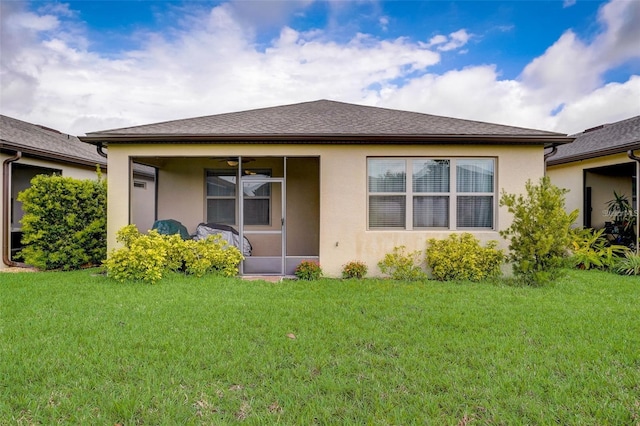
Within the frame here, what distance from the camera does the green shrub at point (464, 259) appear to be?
7.24 m

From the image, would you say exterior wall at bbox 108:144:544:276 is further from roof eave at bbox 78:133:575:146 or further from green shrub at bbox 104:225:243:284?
green shrub at bbox 104:225:243:284

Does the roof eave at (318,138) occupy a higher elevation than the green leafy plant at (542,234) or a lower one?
higher

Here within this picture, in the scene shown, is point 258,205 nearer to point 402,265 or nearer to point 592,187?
point 402,265

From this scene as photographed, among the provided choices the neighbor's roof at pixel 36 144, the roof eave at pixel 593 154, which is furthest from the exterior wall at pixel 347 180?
the neighbor's roof at pixel 36 144

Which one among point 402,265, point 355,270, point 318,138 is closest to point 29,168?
point 318,138

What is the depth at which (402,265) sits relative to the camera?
24.7ft

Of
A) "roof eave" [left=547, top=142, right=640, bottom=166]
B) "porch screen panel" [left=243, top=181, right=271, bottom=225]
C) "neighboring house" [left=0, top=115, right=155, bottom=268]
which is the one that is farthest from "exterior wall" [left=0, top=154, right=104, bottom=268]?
"roof eave" [left=547, top=142, right=640, bottom=166]

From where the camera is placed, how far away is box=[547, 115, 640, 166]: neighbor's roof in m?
9.13

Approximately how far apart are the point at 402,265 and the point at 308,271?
Result: 6.72ft

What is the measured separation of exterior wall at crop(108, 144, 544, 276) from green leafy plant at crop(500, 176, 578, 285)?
91 centimetres

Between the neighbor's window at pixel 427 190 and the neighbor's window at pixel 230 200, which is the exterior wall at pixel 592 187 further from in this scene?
the neighbor's window at pixel 230 200

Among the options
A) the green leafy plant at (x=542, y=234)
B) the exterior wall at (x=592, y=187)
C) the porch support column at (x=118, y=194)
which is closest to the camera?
the green leafy plant at (x=542, y=234)

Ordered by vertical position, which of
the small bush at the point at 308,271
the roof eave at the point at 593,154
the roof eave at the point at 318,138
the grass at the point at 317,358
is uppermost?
the roof eave at the point at 593,154

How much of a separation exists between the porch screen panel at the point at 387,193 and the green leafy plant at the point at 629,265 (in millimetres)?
5282
